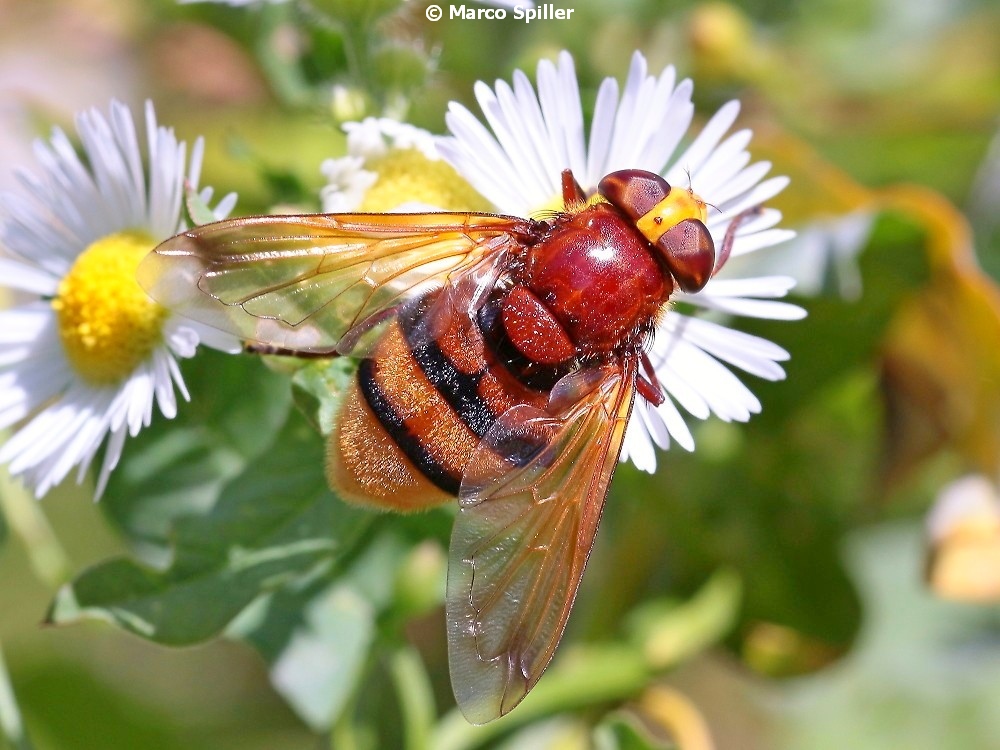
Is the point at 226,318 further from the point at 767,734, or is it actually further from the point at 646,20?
the point at 767,734

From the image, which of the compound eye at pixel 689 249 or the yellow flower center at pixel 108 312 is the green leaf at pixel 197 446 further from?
the compound eye at pixel 689 249

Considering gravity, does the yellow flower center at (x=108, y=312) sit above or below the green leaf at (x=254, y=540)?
above

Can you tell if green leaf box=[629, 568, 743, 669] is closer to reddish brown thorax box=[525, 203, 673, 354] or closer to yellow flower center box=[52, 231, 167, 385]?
reddish brown thorax box=[525, 203, 673, 354]

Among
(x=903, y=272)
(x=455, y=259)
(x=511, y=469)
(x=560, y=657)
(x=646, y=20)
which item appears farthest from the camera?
(x=646, y=20)

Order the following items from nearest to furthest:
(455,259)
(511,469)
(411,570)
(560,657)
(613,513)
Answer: (511,469), (455,259), (411,570), (560,657), (613,513)

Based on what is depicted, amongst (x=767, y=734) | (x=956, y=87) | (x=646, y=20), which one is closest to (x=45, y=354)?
(x=646, y=20)

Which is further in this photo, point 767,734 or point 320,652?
point 767,734

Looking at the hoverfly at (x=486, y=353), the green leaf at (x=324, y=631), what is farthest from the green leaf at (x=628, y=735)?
the hoverfly at (x=486, y=353)
